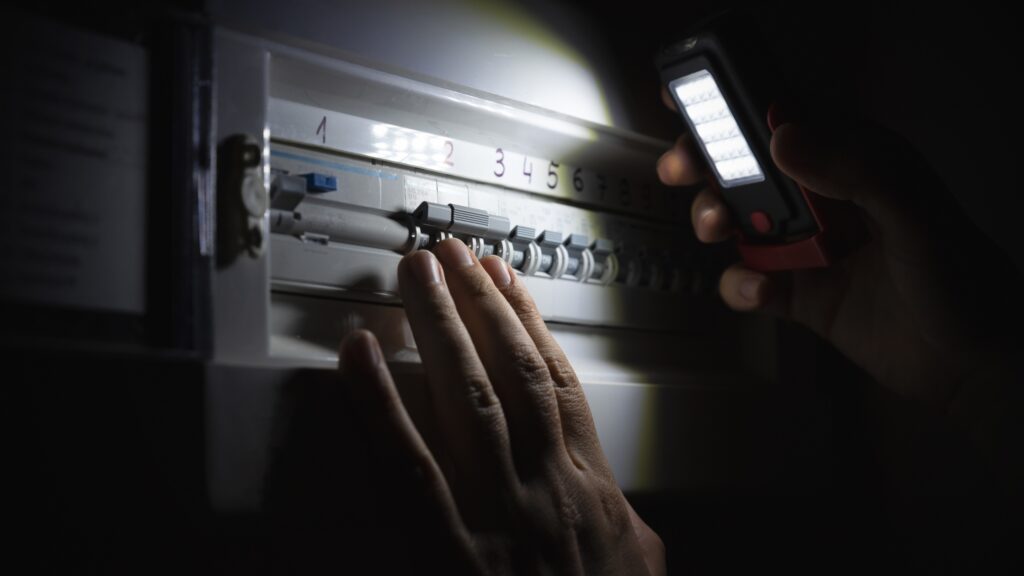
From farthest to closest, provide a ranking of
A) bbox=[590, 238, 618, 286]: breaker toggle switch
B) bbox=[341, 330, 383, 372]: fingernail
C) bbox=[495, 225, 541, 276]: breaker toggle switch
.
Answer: bbox=[590, 238, 618, 286]: breaker toggle switch
bbox=[495, 225, 541, 276]: breaker toggle switch
bbox=[341, 330, 383, 372]: fingernail

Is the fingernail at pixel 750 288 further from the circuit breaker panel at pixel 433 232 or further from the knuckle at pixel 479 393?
the knuckle at pixel 479 393

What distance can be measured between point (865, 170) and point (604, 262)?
349 mm

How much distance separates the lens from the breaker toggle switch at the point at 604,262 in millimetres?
979

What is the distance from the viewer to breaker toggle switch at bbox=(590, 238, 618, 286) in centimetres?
98

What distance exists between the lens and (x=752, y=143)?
0.88m

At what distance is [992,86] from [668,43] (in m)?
0.66

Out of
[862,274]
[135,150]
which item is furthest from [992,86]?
[135,150]

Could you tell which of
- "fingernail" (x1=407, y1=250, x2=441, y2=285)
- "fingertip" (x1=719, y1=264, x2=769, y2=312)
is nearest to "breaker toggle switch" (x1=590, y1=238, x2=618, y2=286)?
"fingertip" (x1=719, y1=264, x2=769, y2=312)

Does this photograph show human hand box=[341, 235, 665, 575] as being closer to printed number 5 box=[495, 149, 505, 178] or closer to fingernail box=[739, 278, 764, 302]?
printed number 5 box=[495, 149, 505, 178]

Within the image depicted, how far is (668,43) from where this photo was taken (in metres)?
0.87

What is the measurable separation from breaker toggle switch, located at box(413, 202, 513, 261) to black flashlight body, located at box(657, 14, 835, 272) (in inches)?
11.5

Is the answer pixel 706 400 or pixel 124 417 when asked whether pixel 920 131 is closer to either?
pixel 706 400

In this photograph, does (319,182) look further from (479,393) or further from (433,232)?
(479,393)

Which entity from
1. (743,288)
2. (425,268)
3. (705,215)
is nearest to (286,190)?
(425,268)
